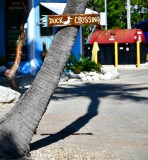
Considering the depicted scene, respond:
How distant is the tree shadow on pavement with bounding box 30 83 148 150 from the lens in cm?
980

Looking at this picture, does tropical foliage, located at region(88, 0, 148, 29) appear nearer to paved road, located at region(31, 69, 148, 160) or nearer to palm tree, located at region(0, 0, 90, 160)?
paved road, located at region(31, 69, 148, 160)

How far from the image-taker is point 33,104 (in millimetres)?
6957

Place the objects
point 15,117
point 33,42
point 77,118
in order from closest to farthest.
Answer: point 15,117 → point 77,118 → point 33,42

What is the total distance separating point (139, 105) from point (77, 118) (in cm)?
246

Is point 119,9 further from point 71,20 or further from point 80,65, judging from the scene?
point 71,20

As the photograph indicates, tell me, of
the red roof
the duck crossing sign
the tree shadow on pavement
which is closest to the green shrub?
the tree shadow on pavement

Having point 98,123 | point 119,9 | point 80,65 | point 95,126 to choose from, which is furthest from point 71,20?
point 119,9

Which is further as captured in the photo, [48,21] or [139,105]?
[139,105]

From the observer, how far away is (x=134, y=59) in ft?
94.1

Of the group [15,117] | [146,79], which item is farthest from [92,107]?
[146,79]

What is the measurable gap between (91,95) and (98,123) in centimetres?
488

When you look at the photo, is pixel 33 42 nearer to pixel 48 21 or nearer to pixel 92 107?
pixel 92 107

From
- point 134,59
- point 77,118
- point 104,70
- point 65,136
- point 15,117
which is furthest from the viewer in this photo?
point 134,59

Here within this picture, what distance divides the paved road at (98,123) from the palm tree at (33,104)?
1002 millimetres
